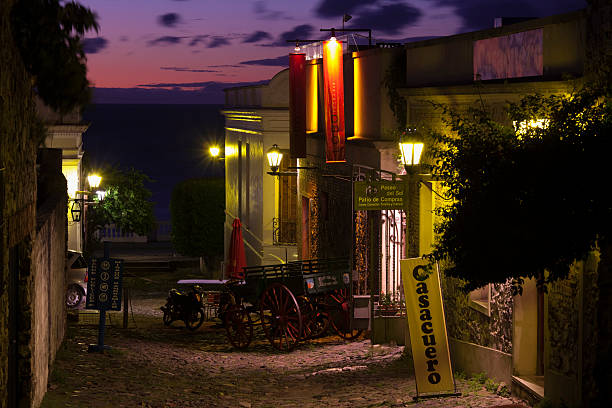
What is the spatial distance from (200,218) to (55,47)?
102 feet

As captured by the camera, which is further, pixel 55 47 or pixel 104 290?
pixel 104 290

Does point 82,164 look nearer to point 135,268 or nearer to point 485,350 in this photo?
point 135,268

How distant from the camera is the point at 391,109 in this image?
17.5 meters

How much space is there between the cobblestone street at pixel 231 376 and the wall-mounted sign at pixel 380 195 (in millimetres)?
2617

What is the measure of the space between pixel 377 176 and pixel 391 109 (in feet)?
4.18

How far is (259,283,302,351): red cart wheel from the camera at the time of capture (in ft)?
58.2

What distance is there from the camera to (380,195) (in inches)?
589

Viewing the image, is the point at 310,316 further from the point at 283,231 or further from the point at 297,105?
the point at 283,231

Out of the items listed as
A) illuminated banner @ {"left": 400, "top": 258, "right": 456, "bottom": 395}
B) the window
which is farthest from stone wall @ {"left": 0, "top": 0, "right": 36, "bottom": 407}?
the window

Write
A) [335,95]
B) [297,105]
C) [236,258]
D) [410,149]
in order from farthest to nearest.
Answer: [236,258] < [297,105] < [335,95] < [410,149]

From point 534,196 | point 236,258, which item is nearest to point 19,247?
point 534,196

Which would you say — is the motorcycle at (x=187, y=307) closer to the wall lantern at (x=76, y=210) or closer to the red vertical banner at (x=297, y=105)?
the red vertical banner at (x=297, y=105)

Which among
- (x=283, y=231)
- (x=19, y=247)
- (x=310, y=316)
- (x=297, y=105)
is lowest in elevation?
(x=310, y=316)

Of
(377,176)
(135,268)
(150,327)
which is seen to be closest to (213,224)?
(135,268)
